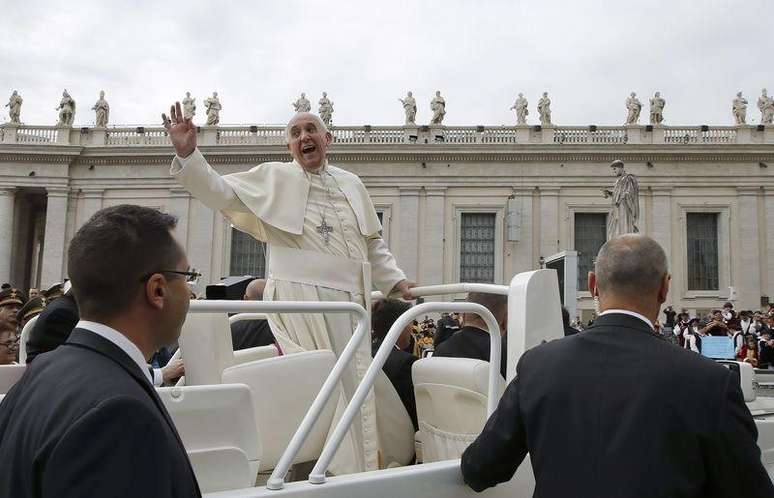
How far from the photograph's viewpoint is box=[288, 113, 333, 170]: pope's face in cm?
445

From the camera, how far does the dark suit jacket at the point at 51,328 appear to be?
3.52 m

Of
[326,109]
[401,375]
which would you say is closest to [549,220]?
[326,109]

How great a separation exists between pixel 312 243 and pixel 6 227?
39.4m

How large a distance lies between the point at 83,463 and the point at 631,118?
1531 inches

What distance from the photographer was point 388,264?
15.5 feet

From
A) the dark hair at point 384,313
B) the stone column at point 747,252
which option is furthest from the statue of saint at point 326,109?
the dark hair at point 384,313

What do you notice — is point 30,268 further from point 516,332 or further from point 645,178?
point 516,332

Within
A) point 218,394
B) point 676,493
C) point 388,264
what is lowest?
point 676,493

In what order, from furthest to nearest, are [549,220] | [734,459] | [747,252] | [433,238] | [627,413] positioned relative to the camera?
[433,238] → [549,220] → [747,252] → [627,413] → [734,459]

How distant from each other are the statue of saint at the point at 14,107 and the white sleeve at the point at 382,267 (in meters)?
41.9

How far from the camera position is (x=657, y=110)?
121ft

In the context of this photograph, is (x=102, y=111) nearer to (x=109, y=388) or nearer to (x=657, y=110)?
(x=657, y=110)

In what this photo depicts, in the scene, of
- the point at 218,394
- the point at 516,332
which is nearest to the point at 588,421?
the point at 516,332

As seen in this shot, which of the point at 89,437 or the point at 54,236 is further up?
the point at 54,236
